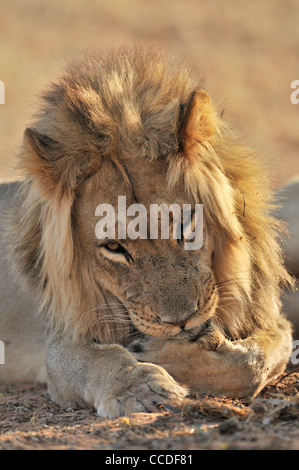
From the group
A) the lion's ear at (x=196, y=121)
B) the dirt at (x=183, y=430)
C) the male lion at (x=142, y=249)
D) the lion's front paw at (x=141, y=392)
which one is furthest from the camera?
the lion's ear at (x=196, y=121)

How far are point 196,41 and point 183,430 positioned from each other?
15.0 metres

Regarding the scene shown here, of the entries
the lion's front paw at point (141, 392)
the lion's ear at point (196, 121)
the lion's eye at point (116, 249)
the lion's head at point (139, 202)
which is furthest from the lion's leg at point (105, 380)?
the lion's ear at point (196, 121)

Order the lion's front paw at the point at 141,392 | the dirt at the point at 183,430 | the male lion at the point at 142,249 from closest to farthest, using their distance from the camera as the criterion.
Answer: the dirt at the point at 183,430 → the lion's front paw at the point at 141,392 → the male lion at the point at 142,249

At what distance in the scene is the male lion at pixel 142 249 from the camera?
3.31m

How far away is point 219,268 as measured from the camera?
3639mm

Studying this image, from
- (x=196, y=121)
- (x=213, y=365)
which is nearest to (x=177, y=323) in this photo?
(x=213, y=365)

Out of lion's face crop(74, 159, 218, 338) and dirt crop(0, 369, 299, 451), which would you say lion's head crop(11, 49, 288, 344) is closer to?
lion's face crop(74, 159, 218, 338)

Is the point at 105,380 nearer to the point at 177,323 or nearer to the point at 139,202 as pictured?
the point at 177,323

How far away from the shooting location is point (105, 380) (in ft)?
11.3

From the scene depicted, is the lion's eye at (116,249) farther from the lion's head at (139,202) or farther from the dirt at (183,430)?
the dirt at (183,430)

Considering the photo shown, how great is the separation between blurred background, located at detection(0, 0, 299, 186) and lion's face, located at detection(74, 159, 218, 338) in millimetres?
8146

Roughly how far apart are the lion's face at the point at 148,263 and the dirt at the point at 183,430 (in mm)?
372

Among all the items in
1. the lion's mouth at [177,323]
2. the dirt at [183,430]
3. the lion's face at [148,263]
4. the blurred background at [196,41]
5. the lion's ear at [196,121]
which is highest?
the blurred background at [196,41]

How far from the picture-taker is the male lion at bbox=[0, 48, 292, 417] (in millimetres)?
3312
